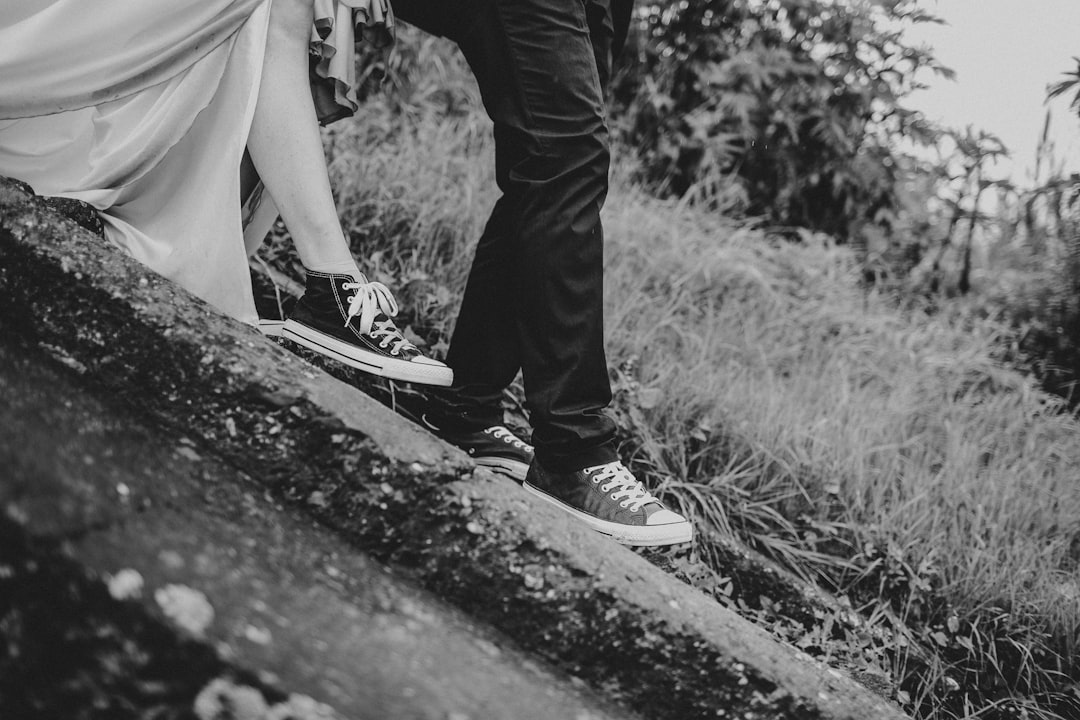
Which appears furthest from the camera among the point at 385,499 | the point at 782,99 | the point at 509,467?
the point at 782,99

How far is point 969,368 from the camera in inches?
134

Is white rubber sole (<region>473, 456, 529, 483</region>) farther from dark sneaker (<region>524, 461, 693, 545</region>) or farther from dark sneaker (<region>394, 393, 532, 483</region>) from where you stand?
dark sneaker (<region>524, 461, 693, 545</region>)

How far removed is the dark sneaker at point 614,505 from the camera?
5.10ft

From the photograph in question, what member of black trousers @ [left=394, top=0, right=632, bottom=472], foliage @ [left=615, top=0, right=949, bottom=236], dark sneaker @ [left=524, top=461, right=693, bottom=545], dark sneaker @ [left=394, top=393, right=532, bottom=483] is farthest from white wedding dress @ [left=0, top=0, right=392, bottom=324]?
foliage @ [left=615, top=0, right=949, bottom=236]

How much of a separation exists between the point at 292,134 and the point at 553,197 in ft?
1.83

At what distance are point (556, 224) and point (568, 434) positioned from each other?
0.43m

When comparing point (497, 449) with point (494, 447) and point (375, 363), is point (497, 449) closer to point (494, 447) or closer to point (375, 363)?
point (494, 447)

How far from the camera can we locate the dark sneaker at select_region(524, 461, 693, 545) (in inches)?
61.2

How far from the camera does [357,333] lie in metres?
1.62

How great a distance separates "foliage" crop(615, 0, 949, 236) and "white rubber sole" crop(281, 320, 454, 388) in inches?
111

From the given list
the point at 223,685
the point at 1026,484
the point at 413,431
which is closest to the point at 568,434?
the point at 413,431

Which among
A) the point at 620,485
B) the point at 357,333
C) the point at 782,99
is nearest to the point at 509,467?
the point at 620,485

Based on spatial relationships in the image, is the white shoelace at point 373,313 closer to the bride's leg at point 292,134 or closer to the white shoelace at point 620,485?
the bride's leg at point 292,134

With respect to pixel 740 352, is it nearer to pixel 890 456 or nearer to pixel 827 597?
pixel 890 456
